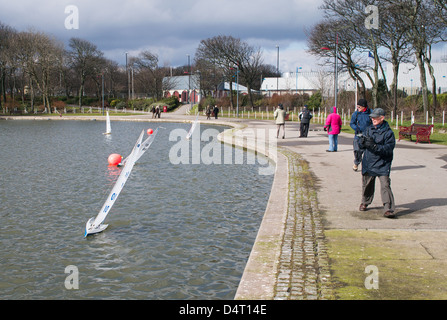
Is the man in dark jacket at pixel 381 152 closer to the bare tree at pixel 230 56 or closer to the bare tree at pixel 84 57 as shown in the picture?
the bare tree at pixel 230 56

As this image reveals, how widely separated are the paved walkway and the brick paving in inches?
0.4

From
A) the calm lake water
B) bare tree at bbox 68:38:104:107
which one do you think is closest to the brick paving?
the calm lake water

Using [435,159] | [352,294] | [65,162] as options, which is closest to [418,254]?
[352,294]

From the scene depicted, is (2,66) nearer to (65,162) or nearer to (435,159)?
(65,162)

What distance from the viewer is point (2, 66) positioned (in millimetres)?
76750

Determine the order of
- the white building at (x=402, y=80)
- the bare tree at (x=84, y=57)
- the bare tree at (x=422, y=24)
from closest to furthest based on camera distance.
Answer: the bare tree at (x=422, y=24) < the white building at (x=402, y=80) < the bare tree at (x=84, y=57)

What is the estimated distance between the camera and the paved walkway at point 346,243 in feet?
18.4

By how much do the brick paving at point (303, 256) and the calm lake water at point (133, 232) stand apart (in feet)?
2.77

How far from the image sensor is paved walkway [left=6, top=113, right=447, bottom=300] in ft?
18.4

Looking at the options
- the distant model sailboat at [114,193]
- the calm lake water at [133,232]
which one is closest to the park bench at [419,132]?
the calm lake water at [133,232]

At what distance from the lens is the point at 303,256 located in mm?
6805

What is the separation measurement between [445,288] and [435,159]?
12.7 m

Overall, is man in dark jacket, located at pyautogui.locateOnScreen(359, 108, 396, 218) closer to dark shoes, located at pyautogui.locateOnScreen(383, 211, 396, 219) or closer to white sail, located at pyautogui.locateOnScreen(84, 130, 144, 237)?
dark shoes, located at pyautogui.locateOnScreen(383, 211, 396, 219)

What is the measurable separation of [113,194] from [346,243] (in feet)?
13.7
